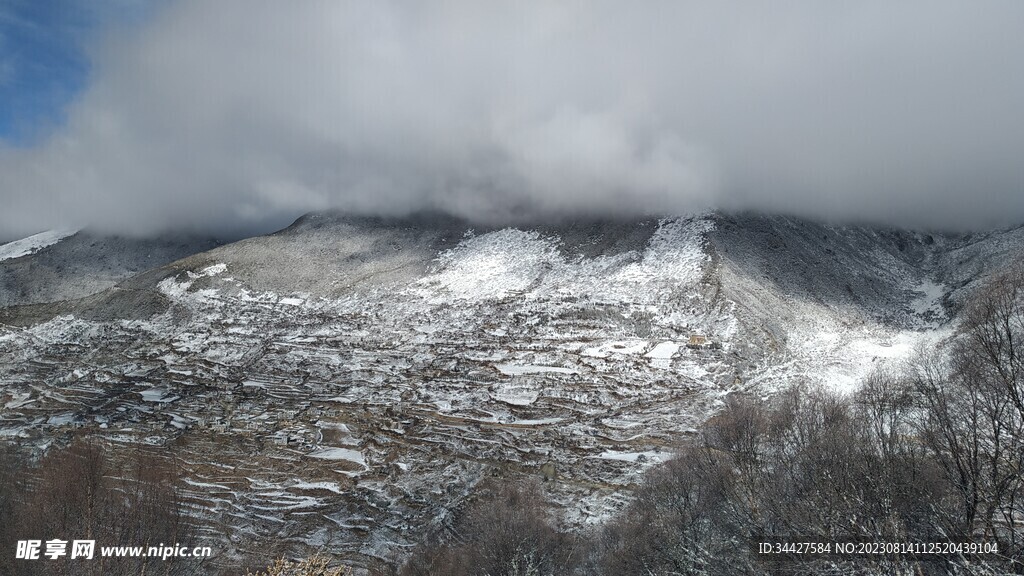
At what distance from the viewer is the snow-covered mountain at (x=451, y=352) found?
3281 centimetres

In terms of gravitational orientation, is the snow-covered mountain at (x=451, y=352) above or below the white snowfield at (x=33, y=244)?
below

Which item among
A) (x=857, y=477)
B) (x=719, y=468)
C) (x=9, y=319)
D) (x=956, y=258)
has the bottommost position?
(x=719, y=468)

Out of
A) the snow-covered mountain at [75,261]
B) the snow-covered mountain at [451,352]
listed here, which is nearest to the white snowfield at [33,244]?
the snow-covered mountain at [75,261]

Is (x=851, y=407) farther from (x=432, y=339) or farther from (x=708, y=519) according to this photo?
(x=432, y=339)

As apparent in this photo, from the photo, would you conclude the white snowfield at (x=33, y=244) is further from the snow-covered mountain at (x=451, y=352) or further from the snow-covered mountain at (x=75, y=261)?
the snow-covered mountain at (x=451, y=352)

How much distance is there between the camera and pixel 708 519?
773 inches

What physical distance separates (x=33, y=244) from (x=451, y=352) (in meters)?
116

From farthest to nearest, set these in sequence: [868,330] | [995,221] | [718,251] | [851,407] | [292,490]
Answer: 1. [995,221]
2. [718,251]
3. [868,330]
4. [292,490]
5. [851,407]

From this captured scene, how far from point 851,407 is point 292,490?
34.4m

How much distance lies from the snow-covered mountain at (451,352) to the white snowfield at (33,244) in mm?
44883

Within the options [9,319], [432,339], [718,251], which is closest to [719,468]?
[432,339]

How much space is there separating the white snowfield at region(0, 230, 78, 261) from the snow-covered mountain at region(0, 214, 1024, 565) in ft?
147

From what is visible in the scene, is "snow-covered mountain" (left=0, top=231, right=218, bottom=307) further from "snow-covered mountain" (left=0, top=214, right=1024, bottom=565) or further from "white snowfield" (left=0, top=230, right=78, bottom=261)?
"snow-covered mountain" (left=0, top=214, right=1024, bottom=565)

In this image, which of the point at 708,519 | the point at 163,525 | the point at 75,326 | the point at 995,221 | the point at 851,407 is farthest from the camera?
the point at 995,221
